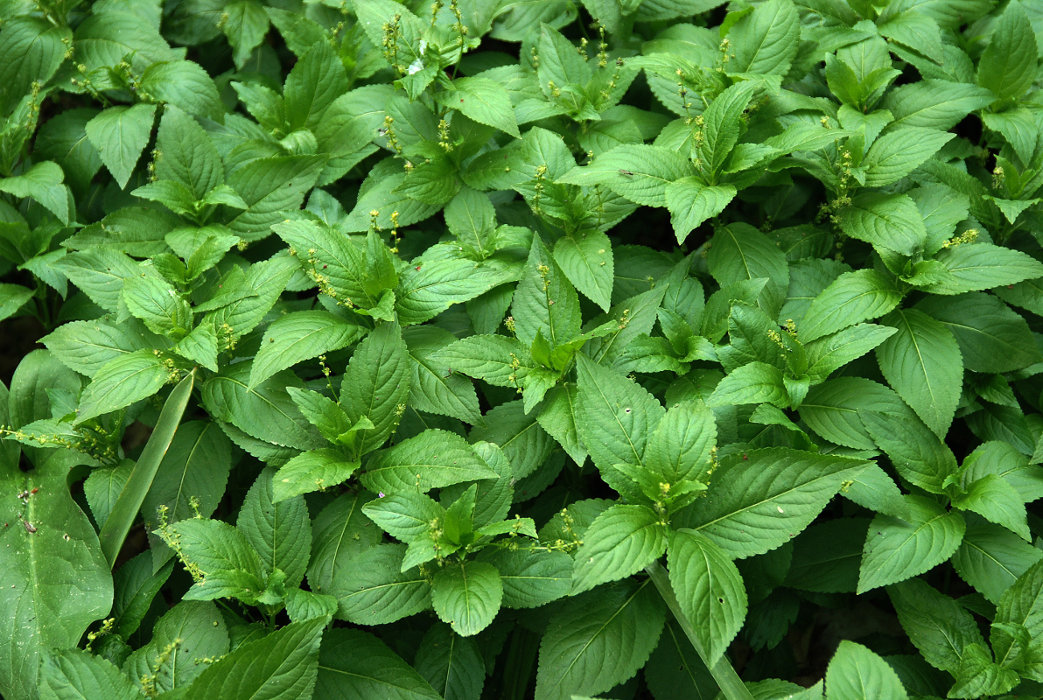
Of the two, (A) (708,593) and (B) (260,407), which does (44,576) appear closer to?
(B) (260,407)

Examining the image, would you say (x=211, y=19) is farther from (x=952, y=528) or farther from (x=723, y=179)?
(x=952, y=528)

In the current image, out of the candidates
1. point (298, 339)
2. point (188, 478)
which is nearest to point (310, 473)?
point (298, 339)

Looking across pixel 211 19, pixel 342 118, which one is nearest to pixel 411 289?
pixel 342 118

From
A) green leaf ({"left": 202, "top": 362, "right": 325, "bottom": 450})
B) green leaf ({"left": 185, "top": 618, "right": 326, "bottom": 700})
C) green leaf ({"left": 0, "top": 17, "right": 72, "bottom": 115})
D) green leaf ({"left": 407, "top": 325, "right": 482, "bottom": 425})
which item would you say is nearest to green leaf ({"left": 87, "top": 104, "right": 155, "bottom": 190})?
green leaf ({"left": 0, "top": 17, "right": 72, "bottom": 115})

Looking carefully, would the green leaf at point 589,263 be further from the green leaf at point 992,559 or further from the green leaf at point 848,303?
the green leaf at point 992,559

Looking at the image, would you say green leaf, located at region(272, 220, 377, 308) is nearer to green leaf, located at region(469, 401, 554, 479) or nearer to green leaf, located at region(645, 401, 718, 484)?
green leaf, located at region(469, 401, 554, 479)

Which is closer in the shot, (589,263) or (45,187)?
(589,263)

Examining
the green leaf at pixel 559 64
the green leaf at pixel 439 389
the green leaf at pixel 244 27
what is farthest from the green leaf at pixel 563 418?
the green leaf at pixel 244 27
